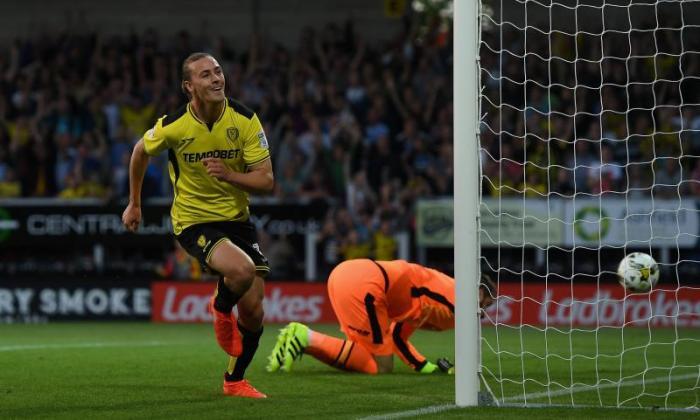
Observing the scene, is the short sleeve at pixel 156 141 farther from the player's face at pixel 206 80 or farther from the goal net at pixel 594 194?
the goal net at pixel 594 194

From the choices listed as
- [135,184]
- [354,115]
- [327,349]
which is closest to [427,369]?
[327,349]

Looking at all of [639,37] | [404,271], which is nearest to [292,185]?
[639,37]

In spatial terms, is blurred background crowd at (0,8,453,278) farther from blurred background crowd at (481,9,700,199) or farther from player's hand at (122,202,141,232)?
player's hand at (122,202,141,232)

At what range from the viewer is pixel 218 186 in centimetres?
764

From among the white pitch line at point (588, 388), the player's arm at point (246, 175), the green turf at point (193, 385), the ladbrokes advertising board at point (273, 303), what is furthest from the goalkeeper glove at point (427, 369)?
the ladbrokes advertising board at point (273, 303)

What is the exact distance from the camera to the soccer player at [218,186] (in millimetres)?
7449

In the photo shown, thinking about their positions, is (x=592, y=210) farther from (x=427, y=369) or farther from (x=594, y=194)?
(x=427, y=369)

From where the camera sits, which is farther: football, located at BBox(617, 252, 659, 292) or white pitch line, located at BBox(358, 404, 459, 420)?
football, located at BBox(617, 252, 659, 292)

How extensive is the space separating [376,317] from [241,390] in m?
1.95

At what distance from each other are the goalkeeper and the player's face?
2416 mm

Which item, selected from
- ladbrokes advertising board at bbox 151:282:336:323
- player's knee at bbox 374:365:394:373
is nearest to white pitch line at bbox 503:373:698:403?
player's knee at bbox 374:365:394:373

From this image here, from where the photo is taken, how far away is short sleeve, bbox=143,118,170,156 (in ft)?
24.7

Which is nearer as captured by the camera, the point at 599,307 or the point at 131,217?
the point at 131,217

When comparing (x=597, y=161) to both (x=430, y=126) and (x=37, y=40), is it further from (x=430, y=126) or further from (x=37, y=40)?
(x=37, y=40)
